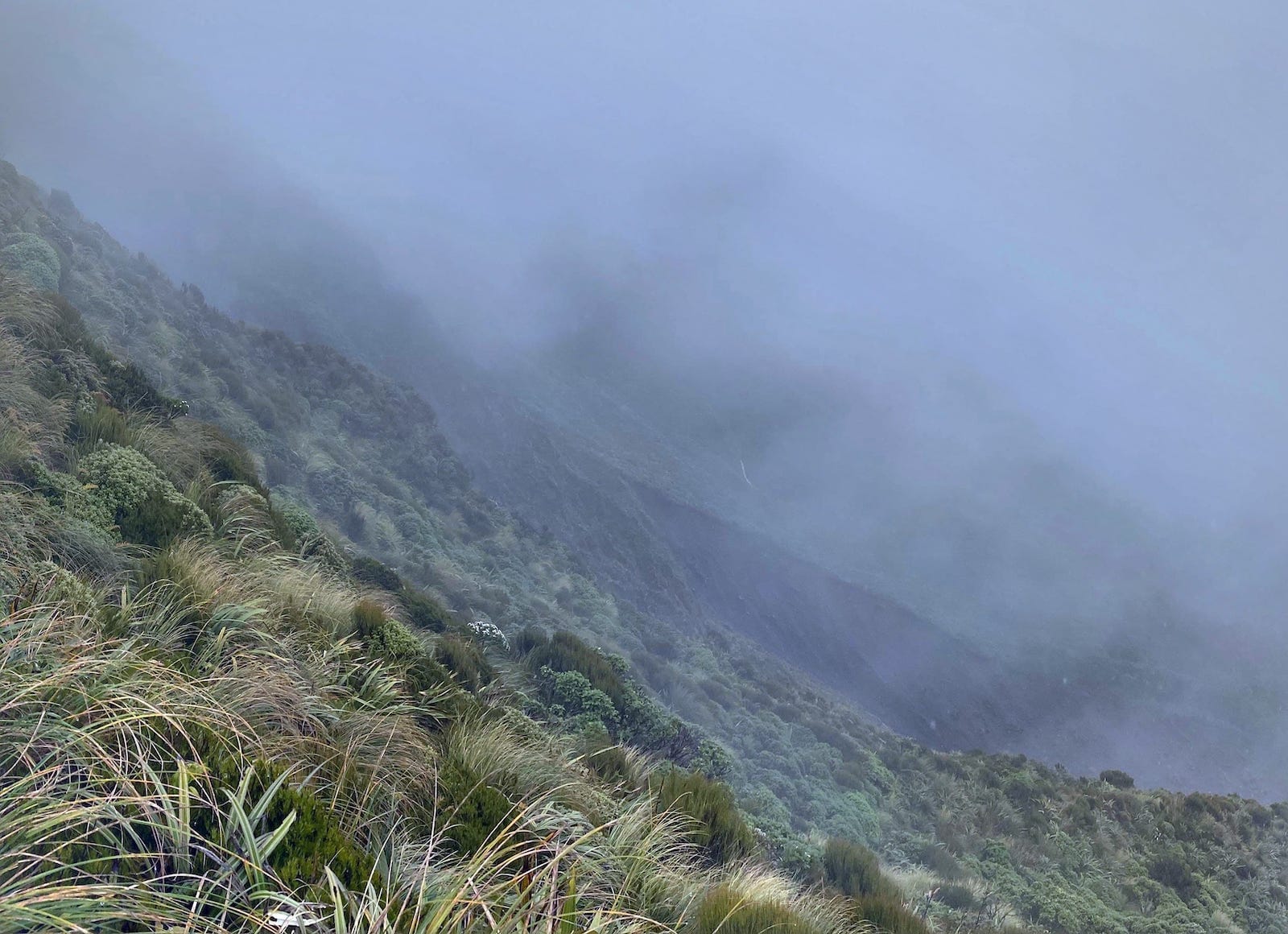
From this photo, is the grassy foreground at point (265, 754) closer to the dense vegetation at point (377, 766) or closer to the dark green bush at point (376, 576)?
the dense vegetation at point (377, 766)

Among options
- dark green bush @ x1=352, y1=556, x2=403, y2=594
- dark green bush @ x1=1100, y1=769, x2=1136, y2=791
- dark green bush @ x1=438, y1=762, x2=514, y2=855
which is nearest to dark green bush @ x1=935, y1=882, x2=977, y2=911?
dark green bush @ x1=438, y1=762, x2=514, y2=855

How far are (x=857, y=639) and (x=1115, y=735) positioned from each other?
40.4ft

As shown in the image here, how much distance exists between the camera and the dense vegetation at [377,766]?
9.11 ft

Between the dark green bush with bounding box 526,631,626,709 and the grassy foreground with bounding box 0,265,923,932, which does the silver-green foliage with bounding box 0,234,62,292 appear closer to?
the grassy foreground with bounding box 0,265,923,932

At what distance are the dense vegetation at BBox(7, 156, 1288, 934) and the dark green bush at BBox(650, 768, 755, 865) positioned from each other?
0.03 metres

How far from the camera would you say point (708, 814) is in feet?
18.5

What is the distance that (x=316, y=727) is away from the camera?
429 cm

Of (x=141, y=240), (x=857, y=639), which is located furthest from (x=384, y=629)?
(x=141, y=240)

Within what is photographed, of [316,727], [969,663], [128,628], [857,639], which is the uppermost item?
[969,663]

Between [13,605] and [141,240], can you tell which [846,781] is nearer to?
[13,605]

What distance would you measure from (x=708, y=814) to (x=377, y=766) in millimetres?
2709

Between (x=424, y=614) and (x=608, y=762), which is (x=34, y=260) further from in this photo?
(x=608, y=762)

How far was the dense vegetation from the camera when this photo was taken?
109 inches

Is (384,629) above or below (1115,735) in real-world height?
below
